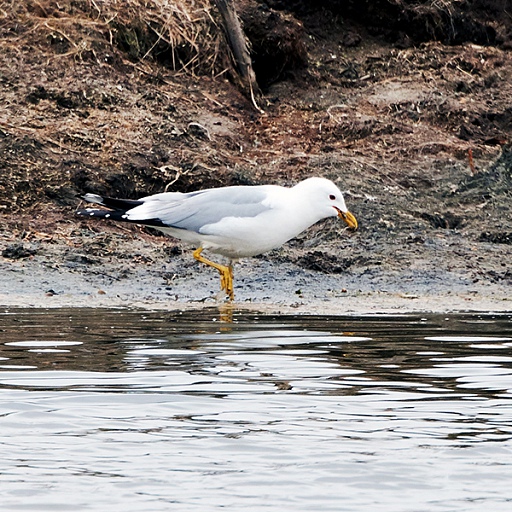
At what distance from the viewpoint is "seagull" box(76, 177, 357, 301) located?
31.9 feet

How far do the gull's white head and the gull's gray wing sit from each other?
0.35 meters

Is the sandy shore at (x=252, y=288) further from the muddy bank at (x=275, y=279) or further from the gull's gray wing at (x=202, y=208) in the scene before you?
the gull's gray wing at (x=202, y=208)

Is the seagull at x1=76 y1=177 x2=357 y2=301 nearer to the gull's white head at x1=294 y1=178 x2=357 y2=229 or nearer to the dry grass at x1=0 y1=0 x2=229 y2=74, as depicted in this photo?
the gull's white head at x1=294 y1=178 x2=357 y2=229

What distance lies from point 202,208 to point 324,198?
3.12ft

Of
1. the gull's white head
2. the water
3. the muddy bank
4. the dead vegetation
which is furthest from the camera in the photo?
the dead vegetation

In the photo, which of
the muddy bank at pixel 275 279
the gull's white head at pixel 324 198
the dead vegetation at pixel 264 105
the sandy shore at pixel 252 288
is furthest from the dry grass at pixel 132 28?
the gull's white head at pixel 324 198

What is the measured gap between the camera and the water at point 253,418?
4.56m

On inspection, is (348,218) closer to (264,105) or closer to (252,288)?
(252,288)

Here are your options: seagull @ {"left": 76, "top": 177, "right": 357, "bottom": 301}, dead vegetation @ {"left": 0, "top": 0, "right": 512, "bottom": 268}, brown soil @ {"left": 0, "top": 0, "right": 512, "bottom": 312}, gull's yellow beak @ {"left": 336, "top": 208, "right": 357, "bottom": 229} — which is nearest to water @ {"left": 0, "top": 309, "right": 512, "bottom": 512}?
seagull @ {"left": 76, "top": 177, "right": 357, "bottom": 301}

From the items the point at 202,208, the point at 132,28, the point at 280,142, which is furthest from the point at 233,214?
the point at 132,28

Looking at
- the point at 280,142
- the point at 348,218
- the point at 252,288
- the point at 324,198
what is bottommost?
the point at 252,288

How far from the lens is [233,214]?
9.73 meters

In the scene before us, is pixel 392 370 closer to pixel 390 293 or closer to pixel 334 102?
pixel 390 293

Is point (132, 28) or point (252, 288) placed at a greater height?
point (132, 28)
